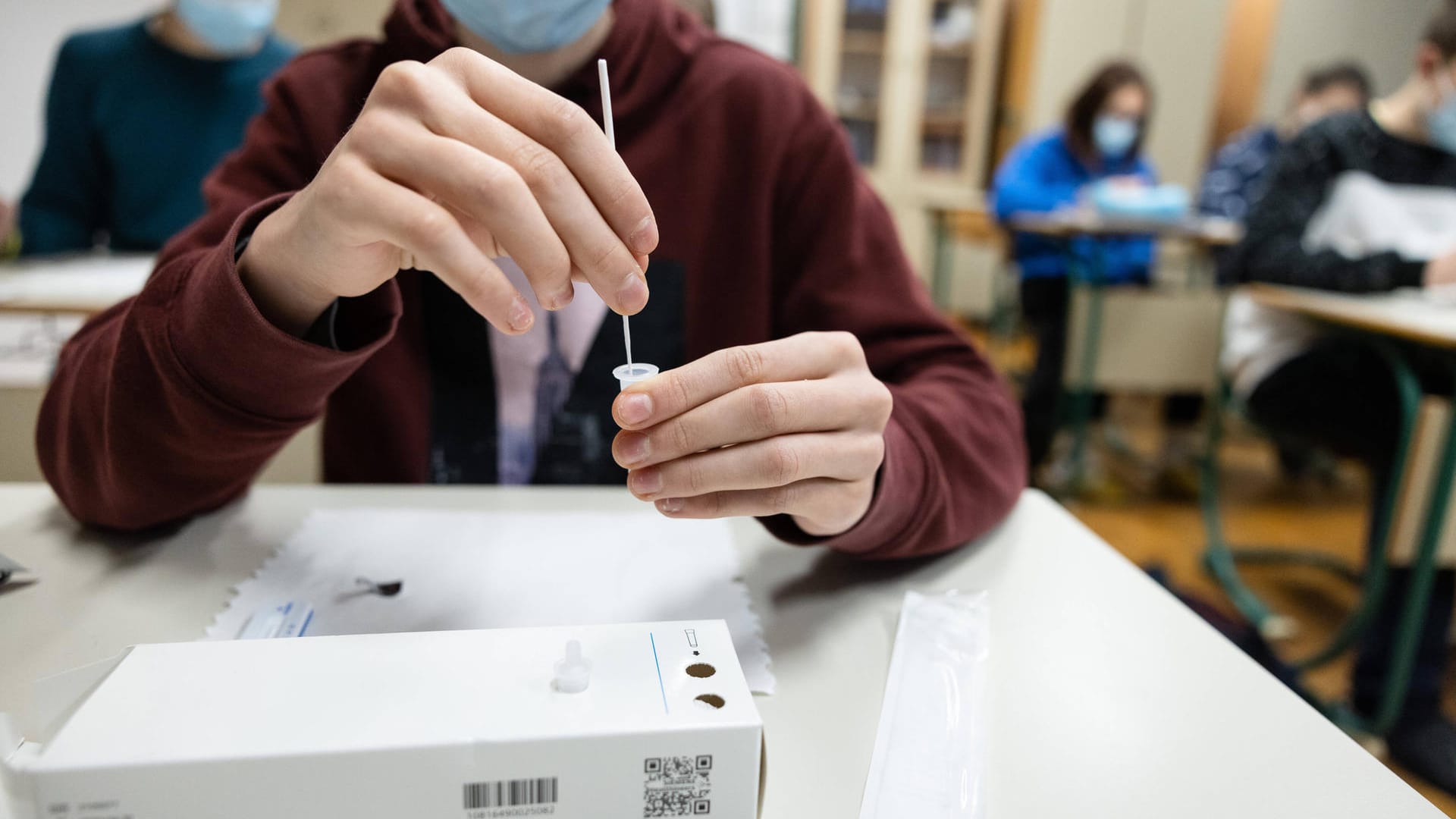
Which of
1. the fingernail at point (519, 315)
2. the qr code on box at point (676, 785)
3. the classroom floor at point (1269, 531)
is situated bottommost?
the classroom floor at point (1269, 531)

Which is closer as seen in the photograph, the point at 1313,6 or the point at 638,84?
the point at 638,84

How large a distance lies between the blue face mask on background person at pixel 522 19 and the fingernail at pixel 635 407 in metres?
0.30

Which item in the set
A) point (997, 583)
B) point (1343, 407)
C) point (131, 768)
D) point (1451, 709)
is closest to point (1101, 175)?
point (1343, 407)

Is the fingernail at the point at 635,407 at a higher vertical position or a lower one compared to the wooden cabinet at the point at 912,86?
lower

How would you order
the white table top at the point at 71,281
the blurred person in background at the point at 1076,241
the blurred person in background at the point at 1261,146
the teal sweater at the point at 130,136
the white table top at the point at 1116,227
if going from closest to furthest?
the white table top at the point at 71,281, the teal sweater at the point at 130,136, the white table top at the point at 1116,227, the blurred person in background at the point at 1076,241, the blurred person in background at the point at 1261,146

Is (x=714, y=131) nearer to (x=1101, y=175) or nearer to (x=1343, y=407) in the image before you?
(x=1343, y=407)

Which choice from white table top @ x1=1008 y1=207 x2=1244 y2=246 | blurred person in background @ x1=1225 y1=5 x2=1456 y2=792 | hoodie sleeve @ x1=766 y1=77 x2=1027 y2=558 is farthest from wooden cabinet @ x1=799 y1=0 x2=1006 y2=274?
hoodie sleeve @ x1=766 y1=77 x2=1027 y2=558

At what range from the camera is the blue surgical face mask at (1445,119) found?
5.47ft

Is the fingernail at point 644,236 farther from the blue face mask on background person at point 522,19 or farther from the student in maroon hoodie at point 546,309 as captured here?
the blue face mask on background person at point 522,19

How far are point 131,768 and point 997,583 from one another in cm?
47

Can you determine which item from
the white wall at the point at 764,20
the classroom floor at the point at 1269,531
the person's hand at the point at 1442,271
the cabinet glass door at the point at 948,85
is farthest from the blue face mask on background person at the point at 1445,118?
the cabinet glass door at the point at 948,85

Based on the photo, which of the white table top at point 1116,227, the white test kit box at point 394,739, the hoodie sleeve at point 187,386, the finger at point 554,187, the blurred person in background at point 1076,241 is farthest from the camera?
the blurred person in background at point 1076,241

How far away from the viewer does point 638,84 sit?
2.52 feet

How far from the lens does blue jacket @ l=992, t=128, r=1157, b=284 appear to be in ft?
9.64
